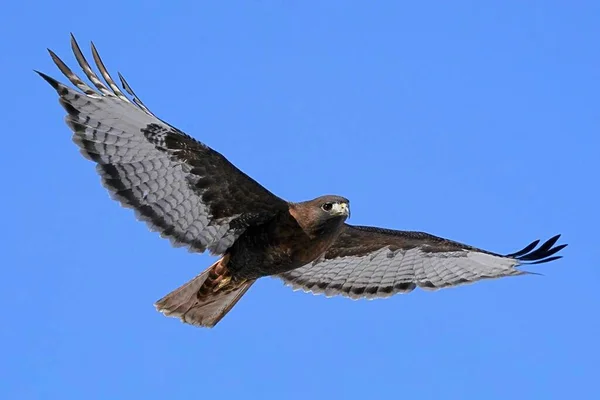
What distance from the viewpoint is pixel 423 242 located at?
1336 centimetres

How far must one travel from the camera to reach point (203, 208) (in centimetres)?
1188

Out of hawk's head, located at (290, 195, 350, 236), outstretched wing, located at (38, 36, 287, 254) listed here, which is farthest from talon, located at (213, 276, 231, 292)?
hawk's head, located at (290, 195, 350, 236)

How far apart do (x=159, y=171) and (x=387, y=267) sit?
3561mm

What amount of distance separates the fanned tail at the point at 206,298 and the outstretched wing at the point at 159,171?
0.33m

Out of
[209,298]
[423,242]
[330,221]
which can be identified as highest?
[423,242]

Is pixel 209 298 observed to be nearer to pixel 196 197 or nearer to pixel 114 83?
pixel 196 197

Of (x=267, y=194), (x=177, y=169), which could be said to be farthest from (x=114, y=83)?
(x=267, y=194)

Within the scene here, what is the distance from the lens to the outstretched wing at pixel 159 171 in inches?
429

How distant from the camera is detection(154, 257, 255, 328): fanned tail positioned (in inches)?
481

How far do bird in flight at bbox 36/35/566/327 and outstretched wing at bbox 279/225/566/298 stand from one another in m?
0.03

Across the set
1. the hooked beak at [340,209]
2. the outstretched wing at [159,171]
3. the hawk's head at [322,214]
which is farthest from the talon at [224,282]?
the hooked beak at [340,209]

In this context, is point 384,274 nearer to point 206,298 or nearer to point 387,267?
point 387,267

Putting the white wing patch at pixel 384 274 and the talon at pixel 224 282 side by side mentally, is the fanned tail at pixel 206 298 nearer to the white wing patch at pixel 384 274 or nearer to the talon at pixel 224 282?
the talon at pixel 224 282

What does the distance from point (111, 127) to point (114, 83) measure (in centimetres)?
48
